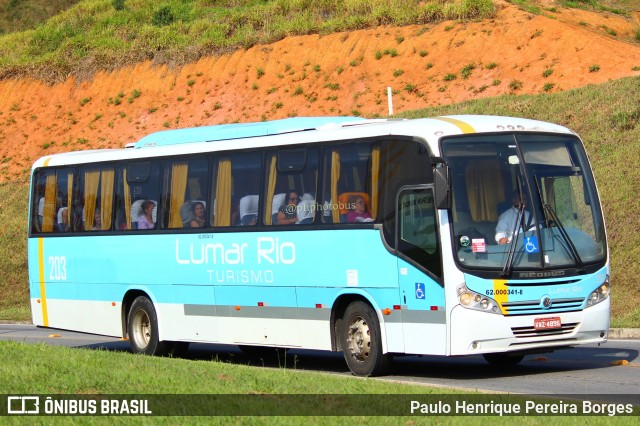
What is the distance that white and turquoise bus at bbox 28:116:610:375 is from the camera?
1345 cm

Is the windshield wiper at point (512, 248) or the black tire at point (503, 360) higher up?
the windshield wiper at point (512, 248)

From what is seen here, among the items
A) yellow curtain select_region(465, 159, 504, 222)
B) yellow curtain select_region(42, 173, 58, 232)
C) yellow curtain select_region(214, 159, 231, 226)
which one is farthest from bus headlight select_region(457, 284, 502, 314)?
yellow curtain select_region(42, 173, 58, 232)

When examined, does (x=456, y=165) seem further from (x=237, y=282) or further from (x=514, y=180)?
(x=237, y=282)

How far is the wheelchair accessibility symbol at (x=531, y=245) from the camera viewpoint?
44.3ft

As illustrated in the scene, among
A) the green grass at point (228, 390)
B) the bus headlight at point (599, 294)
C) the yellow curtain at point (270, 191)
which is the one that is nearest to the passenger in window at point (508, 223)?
the bus headlight at point (599, 294)

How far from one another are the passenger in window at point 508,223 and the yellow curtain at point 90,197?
328 inches

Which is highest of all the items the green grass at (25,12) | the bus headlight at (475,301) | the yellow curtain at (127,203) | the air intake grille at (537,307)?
the green grass at (25,12)

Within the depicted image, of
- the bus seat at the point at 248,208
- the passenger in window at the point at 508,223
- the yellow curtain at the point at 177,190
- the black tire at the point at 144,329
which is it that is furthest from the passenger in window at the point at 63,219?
the passenger in window at the point at 508,223

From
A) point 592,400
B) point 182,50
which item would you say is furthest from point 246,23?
point 592,400

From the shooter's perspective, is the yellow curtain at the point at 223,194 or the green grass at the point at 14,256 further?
the green grass at the point at 14,256

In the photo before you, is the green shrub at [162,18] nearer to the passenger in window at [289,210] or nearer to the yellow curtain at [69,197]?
the yellow curtain at [69,197]

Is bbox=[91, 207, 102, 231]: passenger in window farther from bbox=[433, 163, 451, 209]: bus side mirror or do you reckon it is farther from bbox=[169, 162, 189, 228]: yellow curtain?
bbox=[433, 163, 451, 209]: bus side mirror

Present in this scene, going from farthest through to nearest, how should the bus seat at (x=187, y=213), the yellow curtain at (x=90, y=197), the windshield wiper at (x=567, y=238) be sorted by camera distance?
the yellow curtain at (x=90, y=197) < the bus seat at (x=187, y=213) < the windshield wiper at (x=567, y=238)

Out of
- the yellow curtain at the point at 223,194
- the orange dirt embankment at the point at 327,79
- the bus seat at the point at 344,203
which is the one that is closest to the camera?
the bus seat at the point at 344,203
